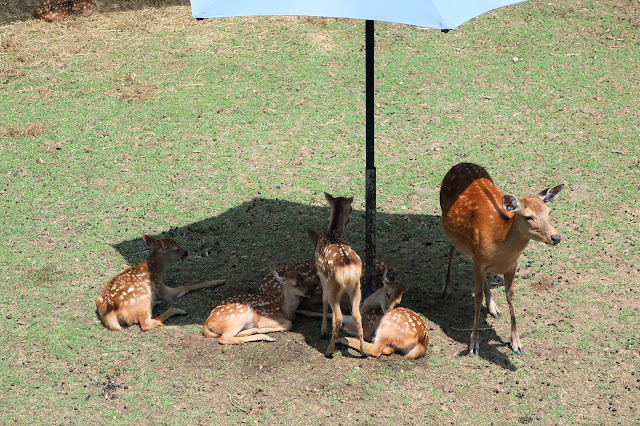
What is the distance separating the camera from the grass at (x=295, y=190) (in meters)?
6.15

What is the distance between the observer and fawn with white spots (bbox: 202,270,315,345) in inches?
263

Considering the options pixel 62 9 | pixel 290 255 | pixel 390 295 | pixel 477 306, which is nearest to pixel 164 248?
pixel 290 255

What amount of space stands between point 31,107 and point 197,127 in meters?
2.44

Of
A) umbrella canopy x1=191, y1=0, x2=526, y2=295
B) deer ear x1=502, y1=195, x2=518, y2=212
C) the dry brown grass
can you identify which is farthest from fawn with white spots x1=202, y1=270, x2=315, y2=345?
the dry brown grass

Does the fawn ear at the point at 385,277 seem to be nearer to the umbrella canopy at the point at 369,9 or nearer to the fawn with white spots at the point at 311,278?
the fawn with white spots at the point at 311,278

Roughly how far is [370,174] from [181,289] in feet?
6.79

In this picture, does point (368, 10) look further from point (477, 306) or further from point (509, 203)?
point (477, 306)

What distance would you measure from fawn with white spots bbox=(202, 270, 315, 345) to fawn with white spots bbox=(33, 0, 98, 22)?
27.1 feet

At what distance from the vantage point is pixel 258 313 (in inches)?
267

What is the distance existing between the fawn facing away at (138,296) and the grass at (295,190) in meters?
0.14

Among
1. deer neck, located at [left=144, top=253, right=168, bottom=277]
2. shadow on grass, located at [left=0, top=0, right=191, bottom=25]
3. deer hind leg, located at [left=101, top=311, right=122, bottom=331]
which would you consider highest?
shadow on grass, located at [left=0, top=0, right=191, bottom=25]

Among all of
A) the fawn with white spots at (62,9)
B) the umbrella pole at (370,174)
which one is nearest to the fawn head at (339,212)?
the umbrella pole at (370,174)

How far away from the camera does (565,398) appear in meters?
6.06

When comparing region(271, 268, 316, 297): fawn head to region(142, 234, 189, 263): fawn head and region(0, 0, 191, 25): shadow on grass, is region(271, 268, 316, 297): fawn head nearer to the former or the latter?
region(142, 234, 189, 263): fawn head
